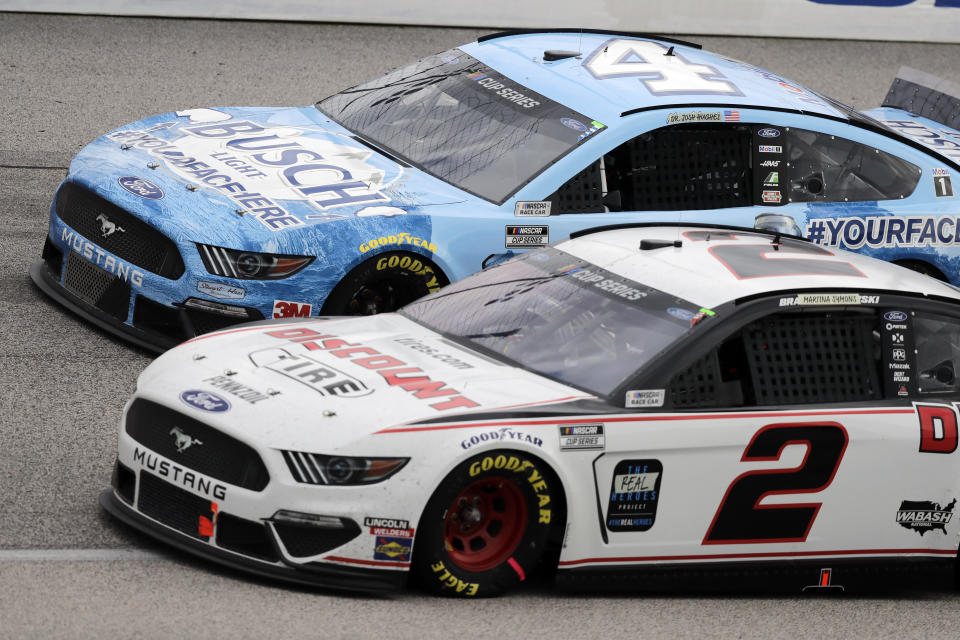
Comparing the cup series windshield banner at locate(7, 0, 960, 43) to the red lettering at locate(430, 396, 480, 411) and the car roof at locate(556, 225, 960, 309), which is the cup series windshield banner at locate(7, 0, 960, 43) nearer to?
the car roof at locate(556, 225, 960, 309)

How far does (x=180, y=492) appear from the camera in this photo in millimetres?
5312

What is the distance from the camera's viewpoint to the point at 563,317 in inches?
233

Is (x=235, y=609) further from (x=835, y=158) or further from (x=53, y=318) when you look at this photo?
(x=835, y=158)

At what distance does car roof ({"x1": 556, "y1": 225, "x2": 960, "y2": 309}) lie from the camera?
5.86 meters

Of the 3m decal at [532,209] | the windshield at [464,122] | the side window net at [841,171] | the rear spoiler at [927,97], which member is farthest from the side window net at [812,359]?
the rear spoiler at [927,97]

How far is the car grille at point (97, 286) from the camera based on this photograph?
7441 millimetres

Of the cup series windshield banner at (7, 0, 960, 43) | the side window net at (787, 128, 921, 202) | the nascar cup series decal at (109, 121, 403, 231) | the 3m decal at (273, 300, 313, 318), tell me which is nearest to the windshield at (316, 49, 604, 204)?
the nascar cup series decal at (109, 121, 403, 231)

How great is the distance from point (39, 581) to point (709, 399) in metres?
2.47

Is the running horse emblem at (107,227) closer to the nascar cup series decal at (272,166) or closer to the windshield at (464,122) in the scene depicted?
the nascar cup series decal at (272,166)

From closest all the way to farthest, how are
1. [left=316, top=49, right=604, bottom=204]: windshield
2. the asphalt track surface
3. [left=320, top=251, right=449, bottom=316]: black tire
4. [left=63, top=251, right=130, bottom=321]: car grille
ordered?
the asphalt track surface, [left=320, top=251, right=449, bottom=316]: black tire, [left=63, top=251, right=130, bottom=321]: car grille, [left=316, top=49, right=604, bottom=204]: windshield

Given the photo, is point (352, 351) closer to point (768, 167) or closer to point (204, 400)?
point (204, 400)

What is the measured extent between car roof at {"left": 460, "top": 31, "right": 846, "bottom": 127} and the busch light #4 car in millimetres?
2004

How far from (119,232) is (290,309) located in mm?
993

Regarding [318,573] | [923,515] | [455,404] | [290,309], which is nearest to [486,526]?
[455,404]
